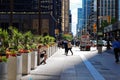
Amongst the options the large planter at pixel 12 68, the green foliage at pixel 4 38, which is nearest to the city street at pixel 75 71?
the green foliage at pixel 4 38

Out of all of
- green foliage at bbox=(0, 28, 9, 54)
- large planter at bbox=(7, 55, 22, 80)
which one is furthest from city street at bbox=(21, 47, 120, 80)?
large planter at bbox=(7, 55, 22, 80)

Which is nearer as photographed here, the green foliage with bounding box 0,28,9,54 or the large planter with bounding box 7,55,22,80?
the large planter with bounding box 7,55,22,80

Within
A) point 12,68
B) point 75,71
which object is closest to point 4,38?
point 12,68

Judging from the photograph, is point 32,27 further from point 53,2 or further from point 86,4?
point 86,4

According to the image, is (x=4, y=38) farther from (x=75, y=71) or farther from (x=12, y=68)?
(x=75, y=71)

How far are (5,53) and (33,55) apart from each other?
25.7 ft

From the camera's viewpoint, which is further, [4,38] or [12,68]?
[4,38]

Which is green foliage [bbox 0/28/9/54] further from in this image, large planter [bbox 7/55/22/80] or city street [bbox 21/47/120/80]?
large planter [bbox 7/55/22/80]

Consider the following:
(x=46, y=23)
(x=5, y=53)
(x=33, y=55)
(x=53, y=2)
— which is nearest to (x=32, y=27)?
(x=46, y=23)

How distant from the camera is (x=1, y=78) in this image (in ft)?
39.5

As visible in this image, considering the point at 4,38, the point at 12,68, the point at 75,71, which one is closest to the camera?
the point at 12,68

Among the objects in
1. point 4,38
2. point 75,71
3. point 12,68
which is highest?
point 4,38

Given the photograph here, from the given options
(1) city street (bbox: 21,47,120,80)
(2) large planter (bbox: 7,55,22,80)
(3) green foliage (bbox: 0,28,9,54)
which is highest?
(3) green foliage (bbox: 0,28,9,54)

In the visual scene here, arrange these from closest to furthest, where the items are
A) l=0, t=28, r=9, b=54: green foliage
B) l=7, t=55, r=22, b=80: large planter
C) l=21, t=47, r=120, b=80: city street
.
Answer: l=7, t=55, r=22, b=80: large planter, l=0, t=28, r=9, b=54: green foliage, l=21, t=47, r=120, b=80: city street
